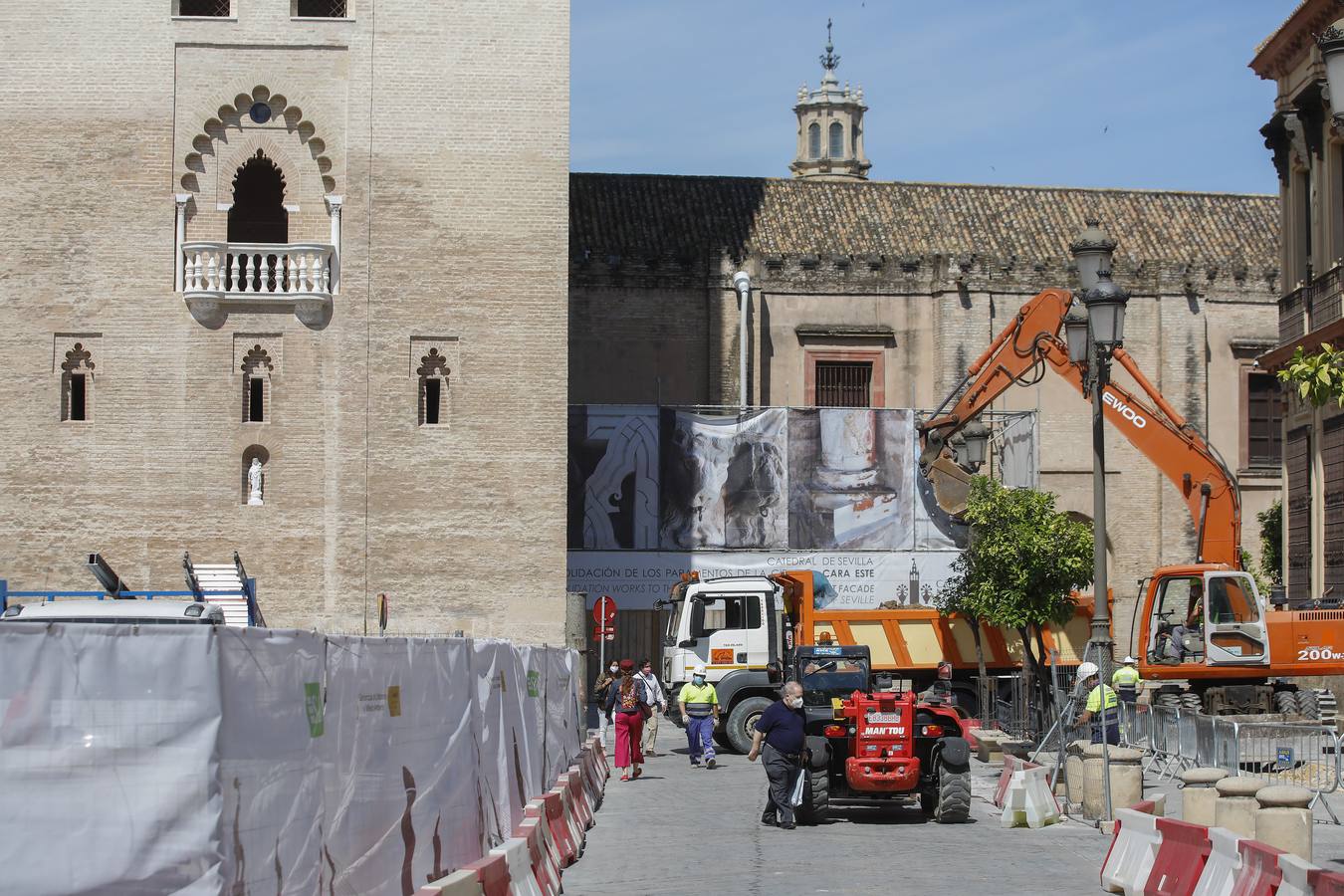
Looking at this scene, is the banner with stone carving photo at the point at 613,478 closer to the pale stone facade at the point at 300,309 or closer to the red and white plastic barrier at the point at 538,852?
the pale stone facade at the point at 300,309

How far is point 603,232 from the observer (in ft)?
138

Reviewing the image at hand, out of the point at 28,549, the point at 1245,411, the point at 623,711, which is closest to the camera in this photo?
the point at 623,711

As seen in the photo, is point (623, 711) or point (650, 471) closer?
point (623, 711)

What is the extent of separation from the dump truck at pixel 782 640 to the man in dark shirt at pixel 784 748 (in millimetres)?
9410

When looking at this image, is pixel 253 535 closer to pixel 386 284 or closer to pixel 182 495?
pixel 182 495

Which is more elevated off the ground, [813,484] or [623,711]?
[813,484]

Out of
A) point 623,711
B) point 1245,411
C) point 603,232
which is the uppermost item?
point 603,232

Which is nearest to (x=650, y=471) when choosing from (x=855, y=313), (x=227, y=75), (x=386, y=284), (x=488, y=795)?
(x=855, y=313)

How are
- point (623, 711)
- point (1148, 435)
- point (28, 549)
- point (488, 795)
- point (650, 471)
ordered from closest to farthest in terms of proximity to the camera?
point (488, 795)
point (623, 711)
point (1148, 435)
point (28, 549)
point (650, 471)

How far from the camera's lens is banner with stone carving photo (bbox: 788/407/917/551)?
39812 millimetres

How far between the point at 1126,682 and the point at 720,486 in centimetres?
1744

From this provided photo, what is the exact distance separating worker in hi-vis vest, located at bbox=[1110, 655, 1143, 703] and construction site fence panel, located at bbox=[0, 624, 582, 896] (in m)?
14.8

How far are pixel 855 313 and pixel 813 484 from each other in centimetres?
427

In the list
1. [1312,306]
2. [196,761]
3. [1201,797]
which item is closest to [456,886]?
[196,761]
